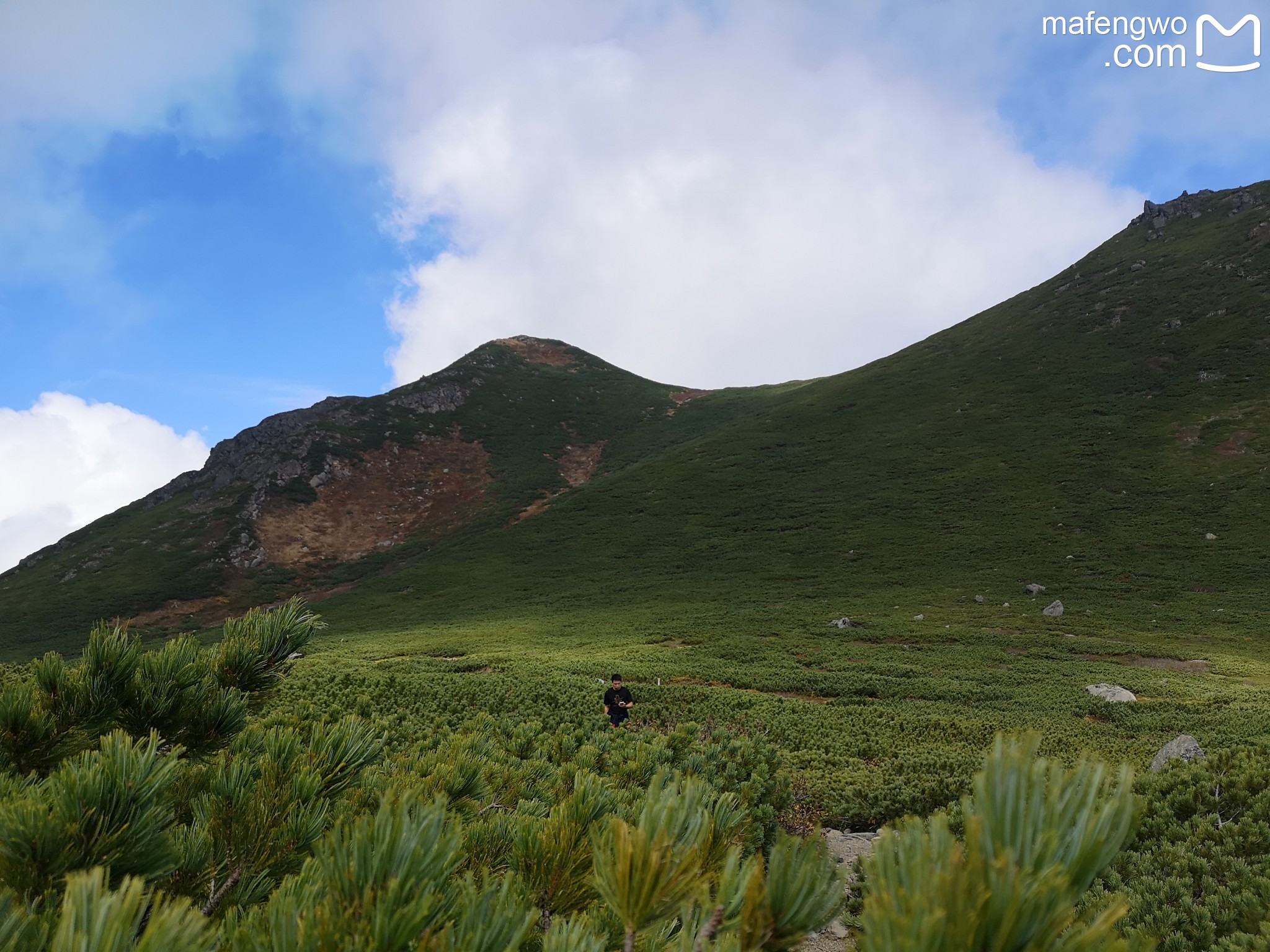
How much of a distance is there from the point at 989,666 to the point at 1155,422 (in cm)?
4208

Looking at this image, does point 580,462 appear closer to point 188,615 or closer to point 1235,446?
point 188,615

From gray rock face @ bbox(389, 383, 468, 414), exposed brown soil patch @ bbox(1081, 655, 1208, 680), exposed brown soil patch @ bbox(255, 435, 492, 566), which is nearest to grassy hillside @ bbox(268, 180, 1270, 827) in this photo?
exposed brown soil patch @ bbox(1081, 655, 1208, 680)

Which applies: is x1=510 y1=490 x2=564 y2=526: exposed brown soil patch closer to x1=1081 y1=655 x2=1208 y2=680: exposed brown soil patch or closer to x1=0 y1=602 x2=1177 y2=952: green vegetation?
x1=1081 y1=655 x2=1208 y2=680: exposed brown soil patch

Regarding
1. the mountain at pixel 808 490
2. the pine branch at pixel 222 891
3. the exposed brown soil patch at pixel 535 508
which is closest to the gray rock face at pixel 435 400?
the mountain at pixel 808 490

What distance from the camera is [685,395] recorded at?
326 feet

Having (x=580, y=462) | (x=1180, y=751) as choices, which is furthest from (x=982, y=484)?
(x=1180, y=751)

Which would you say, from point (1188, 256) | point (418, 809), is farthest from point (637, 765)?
point (1188, 256)

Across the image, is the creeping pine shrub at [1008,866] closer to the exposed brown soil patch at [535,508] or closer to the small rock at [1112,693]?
the small rock at [1112,693]

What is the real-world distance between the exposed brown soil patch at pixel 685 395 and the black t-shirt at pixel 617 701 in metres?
83.4

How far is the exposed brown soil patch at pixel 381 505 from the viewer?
57.8m

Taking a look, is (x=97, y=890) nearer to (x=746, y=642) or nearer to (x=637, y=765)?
(x=637, y=765)

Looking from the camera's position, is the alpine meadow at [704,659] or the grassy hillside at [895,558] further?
the grassy hillside at [895,558]

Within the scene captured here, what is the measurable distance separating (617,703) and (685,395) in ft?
296

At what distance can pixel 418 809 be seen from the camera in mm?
1103
